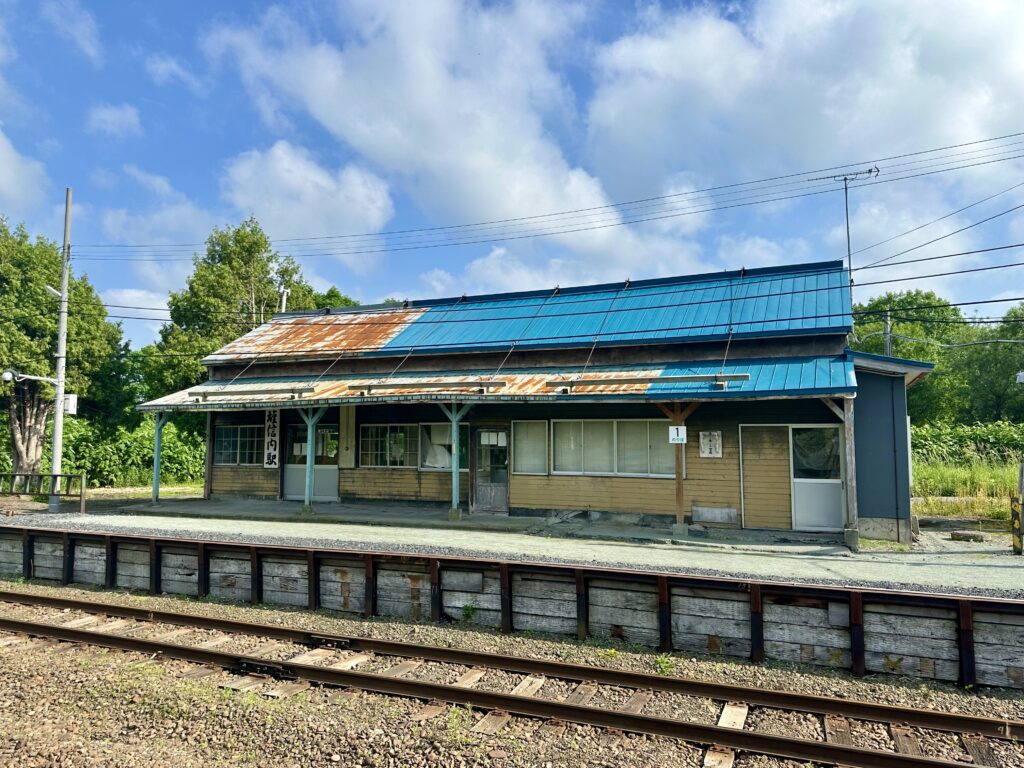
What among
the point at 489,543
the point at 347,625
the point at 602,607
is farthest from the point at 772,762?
the point at 489,543

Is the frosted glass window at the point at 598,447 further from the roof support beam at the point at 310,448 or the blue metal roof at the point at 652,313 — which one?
the roof support beam at the point at 310,448

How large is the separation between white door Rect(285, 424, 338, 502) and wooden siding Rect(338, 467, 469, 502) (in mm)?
413

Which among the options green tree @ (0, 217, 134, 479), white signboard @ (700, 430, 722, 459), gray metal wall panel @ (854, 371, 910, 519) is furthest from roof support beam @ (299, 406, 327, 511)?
green tree @ (0, 217, 134, 479)

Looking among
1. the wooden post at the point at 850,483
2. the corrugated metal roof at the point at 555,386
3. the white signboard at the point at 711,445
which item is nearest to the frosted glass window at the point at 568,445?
the corrugated metal roof at the point at 555,386

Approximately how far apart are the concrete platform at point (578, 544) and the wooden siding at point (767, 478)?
425mm

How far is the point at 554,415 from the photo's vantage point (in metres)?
16.0

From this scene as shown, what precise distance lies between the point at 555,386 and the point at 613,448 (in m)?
1.96

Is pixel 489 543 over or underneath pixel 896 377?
underneath

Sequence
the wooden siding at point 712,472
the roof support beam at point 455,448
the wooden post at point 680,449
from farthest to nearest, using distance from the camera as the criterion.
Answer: the roof support beam at point 455,448 → the wooden siding at point 712,472 → the wooden post at point 680,449

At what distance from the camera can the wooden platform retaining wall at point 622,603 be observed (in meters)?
6.60

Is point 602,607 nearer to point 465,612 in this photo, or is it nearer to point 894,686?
point 465,612

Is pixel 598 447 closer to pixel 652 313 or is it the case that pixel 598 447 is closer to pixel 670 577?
pixel 652 313

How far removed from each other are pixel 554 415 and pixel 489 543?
4475mm

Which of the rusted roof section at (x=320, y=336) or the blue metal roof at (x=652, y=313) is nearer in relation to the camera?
the blue metal roof at (x=652, y=313)
